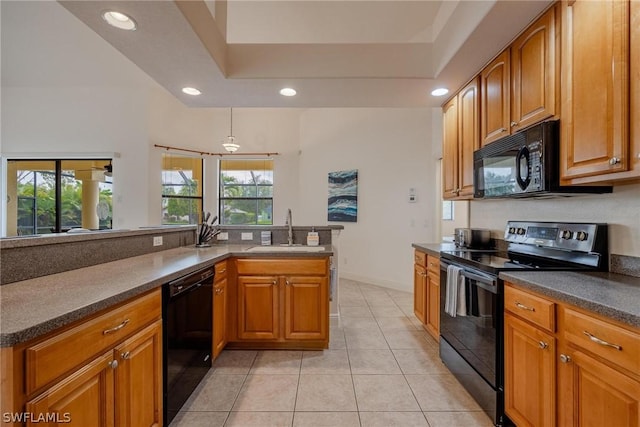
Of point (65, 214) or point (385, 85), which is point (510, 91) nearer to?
point (385, 85)

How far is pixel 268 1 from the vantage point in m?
2.76

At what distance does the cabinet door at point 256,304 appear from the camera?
2.57m

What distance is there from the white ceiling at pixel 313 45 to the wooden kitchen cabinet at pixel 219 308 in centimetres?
158

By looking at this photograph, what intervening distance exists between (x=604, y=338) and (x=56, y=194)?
722 cm

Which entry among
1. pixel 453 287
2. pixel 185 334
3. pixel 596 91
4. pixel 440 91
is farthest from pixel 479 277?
pixel 185 334

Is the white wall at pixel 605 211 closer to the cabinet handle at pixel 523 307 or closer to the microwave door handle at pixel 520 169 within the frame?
the microwave door handle at pixel 520 169

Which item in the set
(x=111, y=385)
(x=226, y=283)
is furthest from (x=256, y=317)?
(x=111, y=385)

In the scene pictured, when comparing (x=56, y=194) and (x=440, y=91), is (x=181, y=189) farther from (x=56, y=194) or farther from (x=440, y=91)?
(x=440, y=91)

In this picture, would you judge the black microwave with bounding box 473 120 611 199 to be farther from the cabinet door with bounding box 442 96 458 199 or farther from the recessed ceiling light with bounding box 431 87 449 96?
the recessed ceiling light with bounding box 431 87 449 96

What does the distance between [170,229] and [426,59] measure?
8.95 feet

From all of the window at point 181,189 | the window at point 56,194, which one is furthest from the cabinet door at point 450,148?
the window at point 56,194

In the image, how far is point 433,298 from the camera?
8.83 ft

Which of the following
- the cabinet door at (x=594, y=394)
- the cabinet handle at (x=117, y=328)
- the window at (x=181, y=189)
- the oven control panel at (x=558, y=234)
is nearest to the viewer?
the cabinet door at (x=594, y=394)

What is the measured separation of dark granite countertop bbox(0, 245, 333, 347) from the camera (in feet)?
2.90
